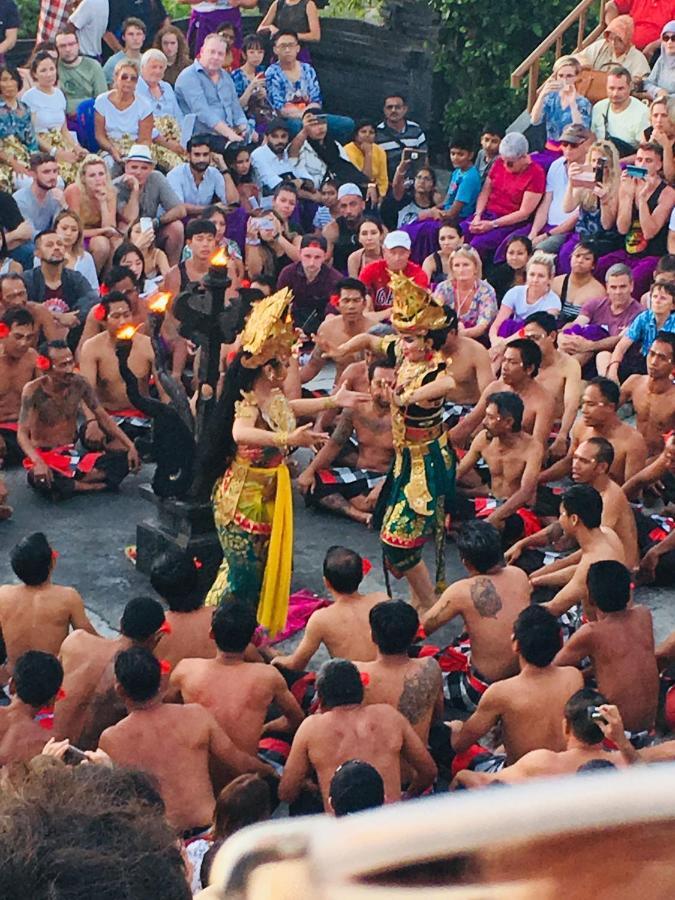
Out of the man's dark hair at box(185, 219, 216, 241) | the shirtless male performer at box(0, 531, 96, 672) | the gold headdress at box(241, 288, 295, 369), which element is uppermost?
the gold headdress at box(241, 288, 295, 369)

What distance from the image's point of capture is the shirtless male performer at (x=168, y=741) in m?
4.96

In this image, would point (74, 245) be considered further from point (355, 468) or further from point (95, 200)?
point (355, 468)

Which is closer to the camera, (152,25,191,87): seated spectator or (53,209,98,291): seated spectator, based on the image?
(53,209,98,291): seated spectator

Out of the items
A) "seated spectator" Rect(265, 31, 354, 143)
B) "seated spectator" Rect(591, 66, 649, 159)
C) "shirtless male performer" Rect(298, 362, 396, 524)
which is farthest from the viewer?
"seated spectator" Rect(265, 31, 354, 143)

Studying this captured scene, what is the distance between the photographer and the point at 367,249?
37.4 feet

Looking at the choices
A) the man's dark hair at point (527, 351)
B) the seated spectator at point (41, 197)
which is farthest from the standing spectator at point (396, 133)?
the man's dark hair at point (527, 351)

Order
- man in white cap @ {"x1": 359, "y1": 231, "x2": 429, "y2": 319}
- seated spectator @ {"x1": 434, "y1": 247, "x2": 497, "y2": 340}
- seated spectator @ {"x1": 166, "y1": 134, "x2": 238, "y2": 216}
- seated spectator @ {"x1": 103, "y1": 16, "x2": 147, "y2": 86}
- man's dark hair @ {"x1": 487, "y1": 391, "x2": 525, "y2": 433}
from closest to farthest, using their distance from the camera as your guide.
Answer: man's dark hair @ {"x1": 487, "y1": 391, "x2": 525, "y2": 433} → seated spectator @ {"x1": 434, "y1": 247, "x2": 497, "y2": 340} → man in white cap @ {"x1": 359, "y1": 231, "x2": 429, "y2": 319} → seated spectator @ {"x1": 166, "y1": 134, "x2": 238, "y2": 216} → seated spectator @ {"x1": 103, "y1": 16, "x2": 147, "y2": 86}

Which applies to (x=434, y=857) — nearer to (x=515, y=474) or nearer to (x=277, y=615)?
(x=277, y=615)

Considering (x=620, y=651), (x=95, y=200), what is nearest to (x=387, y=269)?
(x=95, y=200)

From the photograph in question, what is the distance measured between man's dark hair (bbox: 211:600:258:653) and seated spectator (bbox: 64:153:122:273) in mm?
6419

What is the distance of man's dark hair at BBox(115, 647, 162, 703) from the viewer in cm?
501

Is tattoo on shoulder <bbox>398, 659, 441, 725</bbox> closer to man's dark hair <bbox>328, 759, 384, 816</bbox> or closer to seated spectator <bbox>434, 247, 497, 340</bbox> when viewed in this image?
man's dark hair <bbox>328, 759, 384, 816</bbox>

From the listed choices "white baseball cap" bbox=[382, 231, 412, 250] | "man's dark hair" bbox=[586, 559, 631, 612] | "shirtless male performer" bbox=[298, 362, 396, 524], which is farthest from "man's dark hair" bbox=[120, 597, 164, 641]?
"white baseball cap" bbox=[382, 231, 412, 250]

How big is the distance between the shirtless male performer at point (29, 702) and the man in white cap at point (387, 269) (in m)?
5.89
